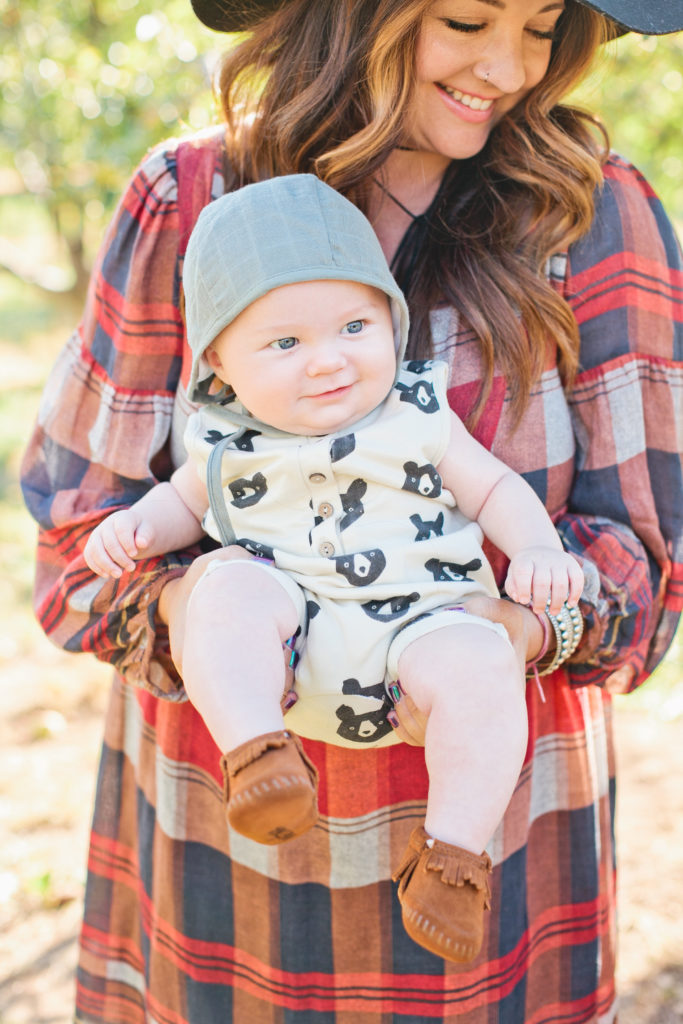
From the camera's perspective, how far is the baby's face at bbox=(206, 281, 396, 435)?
1.51 m

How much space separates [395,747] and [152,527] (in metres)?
0.60

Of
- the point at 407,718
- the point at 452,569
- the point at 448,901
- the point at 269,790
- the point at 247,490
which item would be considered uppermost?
the point at 247,490

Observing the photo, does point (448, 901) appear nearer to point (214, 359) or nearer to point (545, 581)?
point (545, 581)

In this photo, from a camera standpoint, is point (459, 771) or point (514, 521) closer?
point (459, 771)

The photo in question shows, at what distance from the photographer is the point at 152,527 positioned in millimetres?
1659

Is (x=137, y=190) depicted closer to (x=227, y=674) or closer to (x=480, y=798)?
(x=227, y=674)

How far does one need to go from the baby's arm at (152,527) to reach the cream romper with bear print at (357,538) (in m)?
0.08

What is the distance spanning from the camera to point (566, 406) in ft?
6.08

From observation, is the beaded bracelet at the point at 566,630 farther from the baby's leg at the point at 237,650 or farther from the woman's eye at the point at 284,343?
the woman's eye at the point at 284,343

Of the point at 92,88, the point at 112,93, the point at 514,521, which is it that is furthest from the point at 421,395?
the point at 92,88

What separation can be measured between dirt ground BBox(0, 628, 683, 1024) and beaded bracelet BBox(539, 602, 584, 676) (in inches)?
65.9

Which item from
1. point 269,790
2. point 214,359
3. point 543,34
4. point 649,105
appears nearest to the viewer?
point 269,790

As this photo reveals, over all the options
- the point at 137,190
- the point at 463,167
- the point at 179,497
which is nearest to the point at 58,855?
the point at 179,497

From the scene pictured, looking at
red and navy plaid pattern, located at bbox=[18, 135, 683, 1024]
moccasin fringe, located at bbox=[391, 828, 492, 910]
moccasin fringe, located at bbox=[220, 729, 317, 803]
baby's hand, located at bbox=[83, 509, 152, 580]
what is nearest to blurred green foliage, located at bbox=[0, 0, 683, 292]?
red and navy plaid pattern, located at bbox=[18, 135, 683, 1024]
